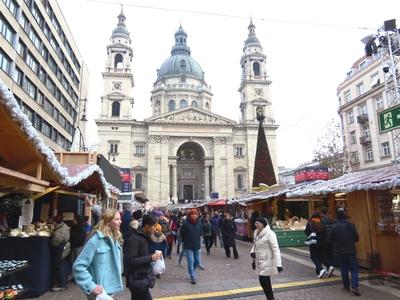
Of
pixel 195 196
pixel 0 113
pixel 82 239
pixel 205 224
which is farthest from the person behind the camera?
pixel 195 196

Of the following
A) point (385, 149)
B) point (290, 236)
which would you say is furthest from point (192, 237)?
point (385, 149)

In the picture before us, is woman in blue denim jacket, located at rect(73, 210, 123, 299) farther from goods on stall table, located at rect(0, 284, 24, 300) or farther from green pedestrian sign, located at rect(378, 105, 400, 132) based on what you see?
green pedestrian sign, located at rect(378, 105, 400, 132)

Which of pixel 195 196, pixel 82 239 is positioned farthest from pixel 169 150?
pixel 82 239

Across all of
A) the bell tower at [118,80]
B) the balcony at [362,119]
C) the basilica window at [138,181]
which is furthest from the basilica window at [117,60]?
the balcony at [362,119]

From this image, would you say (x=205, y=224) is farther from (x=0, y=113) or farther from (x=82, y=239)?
(x=0, y=113)

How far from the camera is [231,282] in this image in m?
8.01

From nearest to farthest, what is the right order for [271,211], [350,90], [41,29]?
1. [271,211]
2. [41,29]
3. [350,90]

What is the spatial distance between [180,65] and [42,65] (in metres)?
47.2

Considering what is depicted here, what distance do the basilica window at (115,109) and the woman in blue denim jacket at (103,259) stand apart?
5915cm

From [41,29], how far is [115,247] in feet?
107

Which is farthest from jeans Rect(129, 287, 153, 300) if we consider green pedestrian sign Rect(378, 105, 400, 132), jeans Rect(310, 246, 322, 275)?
green pedestrian sign Rect(378, 105, 400, 132)

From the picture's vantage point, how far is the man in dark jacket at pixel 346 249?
696 centimetres

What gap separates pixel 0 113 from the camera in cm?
400

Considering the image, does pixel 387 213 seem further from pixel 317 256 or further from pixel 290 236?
pixel 290 236
